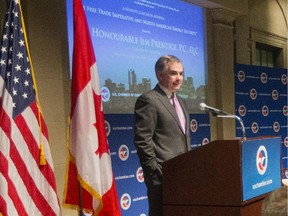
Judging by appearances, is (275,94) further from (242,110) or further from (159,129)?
(159,129)

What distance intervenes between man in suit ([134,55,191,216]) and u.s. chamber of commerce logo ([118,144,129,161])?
143 cm

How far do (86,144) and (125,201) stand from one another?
1.70 meters

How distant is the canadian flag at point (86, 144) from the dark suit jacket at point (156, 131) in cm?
24

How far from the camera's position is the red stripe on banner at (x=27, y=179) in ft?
7.94

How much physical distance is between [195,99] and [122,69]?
4.52 feet

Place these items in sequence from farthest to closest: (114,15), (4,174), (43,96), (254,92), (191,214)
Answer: (254,92)
(114,15)
(43,96)
(191,214)
(4,174)

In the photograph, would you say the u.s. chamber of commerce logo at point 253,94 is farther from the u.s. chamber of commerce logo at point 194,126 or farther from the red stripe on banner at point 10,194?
the red stripe on banner at point 10,194

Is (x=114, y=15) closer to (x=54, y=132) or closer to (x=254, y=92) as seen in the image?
(x=54, y=132)

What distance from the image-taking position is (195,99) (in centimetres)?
539

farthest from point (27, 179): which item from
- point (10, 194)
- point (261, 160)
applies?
point (261, 160)

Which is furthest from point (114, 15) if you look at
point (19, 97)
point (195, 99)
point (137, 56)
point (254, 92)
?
point (254, 92)

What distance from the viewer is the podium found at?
2.50 m

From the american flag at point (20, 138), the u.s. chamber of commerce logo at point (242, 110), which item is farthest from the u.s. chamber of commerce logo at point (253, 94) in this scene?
→ the american flag at point (20, 138)

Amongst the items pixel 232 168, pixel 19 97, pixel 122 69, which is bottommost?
pixel 232 168
